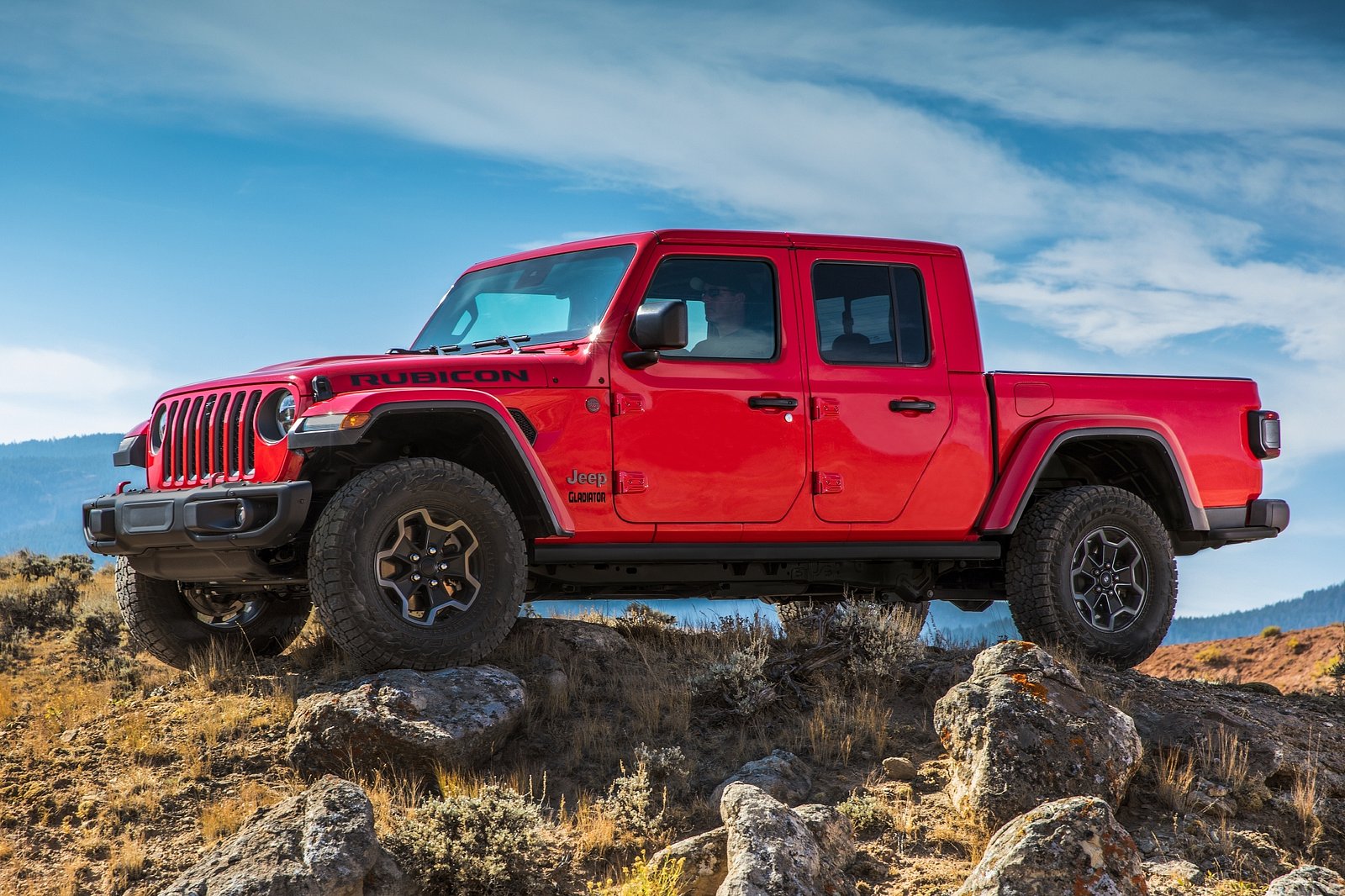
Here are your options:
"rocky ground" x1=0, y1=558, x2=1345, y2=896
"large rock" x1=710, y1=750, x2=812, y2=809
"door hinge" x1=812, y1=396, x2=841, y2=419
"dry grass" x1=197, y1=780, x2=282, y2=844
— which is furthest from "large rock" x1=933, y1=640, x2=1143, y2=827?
"dry grass" x1=197, y1=780, x2=282, y2=844

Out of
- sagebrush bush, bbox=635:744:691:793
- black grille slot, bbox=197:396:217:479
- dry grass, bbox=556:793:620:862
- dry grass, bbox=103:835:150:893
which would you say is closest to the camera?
dry grass, bbox=103:835:150:893

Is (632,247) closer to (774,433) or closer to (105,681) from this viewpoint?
(774,433)

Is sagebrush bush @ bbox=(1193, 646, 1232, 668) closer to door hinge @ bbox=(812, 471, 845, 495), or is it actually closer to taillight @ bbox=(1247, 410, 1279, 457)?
taillight @ bbox=(1247, 410, 1279, 457)

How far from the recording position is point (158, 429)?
7.04 metres

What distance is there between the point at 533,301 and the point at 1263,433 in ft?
16.7

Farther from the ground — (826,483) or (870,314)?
(870,314)

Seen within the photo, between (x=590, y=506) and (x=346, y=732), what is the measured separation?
1681 millimetres

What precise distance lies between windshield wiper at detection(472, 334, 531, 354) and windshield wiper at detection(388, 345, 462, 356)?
15 centimetres

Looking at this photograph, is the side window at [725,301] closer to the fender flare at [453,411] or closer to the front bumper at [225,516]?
the fender flare at [453,411]

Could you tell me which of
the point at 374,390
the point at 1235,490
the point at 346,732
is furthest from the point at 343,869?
the point at 1235,490

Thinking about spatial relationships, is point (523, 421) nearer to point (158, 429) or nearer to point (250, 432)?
point (250, 432)

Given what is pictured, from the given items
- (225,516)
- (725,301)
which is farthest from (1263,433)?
(225,516)

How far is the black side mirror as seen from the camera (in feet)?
20.5

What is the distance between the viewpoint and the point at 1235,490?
8.53 m
